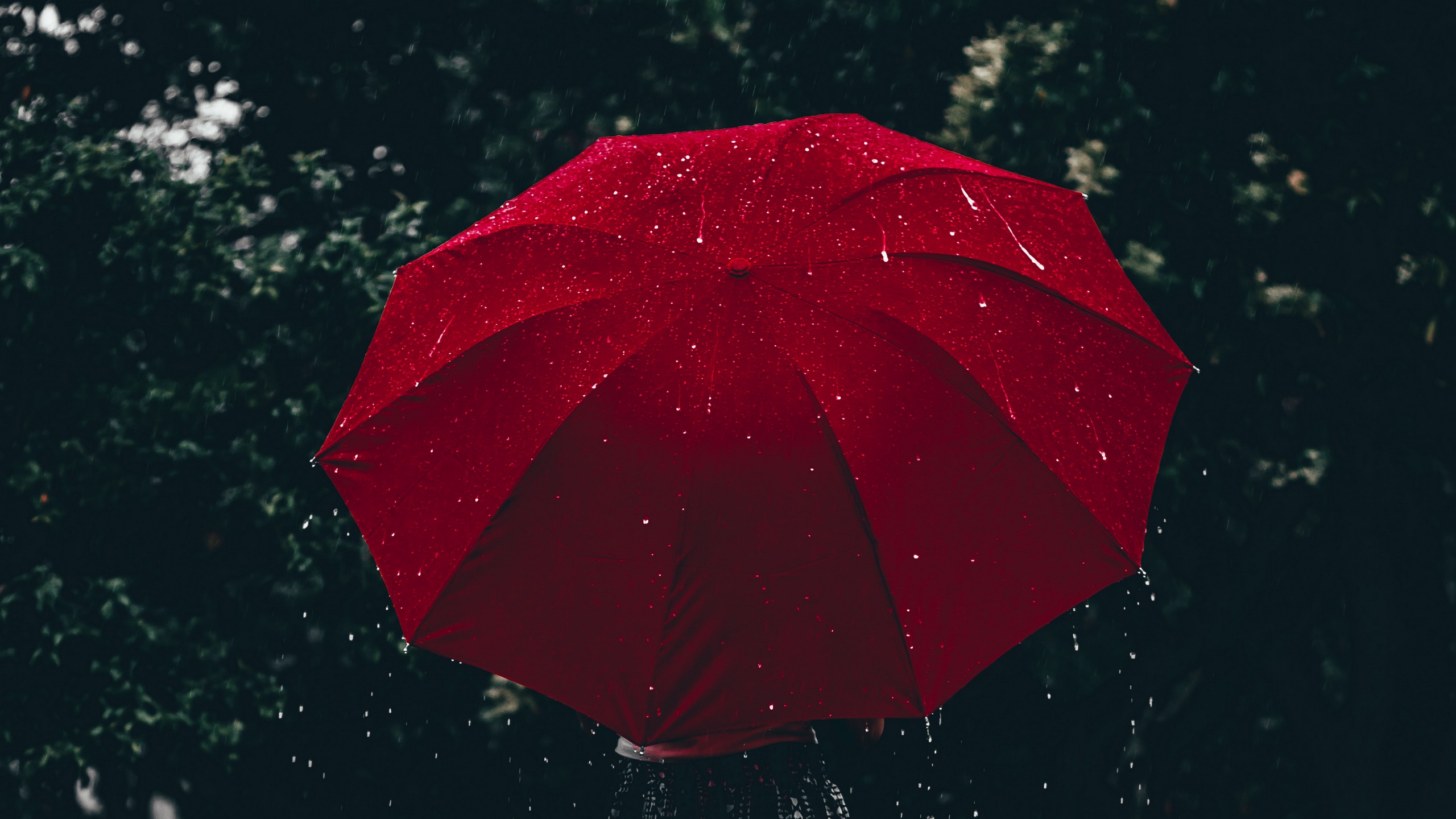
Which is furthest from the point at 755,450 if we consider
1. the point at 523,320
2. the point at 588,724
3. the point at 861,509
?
the point at 588,724

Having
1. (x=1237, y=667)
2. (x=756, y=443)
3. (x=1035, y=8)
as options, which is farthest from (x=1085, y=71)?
(x=756, y=443)

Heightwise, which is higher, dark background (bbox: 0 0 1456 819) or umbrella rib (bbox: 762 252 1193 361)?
umbrella rib (bbox: 762 252 1193 361)

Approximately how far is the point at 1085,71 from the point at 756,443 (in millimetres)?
2522

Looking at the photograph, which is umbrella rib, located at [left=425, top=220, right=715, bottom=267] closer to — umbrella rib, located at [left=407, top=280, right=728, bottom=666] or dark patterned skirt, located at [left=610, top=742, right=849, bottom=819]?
umbrella rib, located at [left=407, top=280, right=728, bottom=666]

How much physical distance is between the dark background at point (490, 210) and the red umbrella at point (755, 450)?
1.92 metres

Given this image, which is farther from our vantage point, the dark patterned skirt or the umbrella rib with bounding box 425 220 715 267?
the dark patterned skirt

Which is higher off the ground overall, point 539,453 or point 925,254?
point 925,254

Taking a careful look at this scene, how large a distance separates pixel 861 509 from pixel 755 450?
0.21 metres

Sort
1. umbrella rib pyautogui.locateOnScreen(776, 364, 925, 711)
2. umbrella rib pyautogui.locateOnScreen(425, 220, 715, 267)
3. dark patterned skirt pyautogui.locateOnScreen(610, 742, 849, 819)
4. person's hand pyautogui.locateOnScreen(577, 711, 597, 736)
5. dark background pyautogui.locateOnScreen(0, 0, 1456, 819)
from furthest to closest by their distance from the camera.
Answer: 1. dark background pyautogui.locateOnScreen(0, 0, 1456, 819)
2. person's hand pyautogui.locateOnScreen(577, 711, 597, 736)
3. dark patterned skirt pyautogui.locateOnScreen(610, 742, 849, 819)
4. umbrella rib pyautogui.locateOnScreen(425, 220, 715, 267)
5. umbrella rib pyautogui.locateOnScreen(776, 364, 925, 711)

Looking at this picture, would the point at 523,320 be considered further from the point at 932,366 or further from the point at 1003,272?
the point at 1003,272

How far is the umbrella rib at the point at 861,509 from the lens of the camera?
75.6 inches

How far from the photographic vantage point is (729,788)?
258 cm

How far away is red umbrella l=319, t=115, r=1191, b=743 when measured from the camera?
1921 millimetres

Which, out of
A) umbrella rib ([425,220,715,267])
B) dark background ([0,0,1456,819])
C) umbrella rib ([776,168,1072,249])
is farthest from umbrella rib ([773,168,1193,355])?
dark background ([0,0,1456,819])
